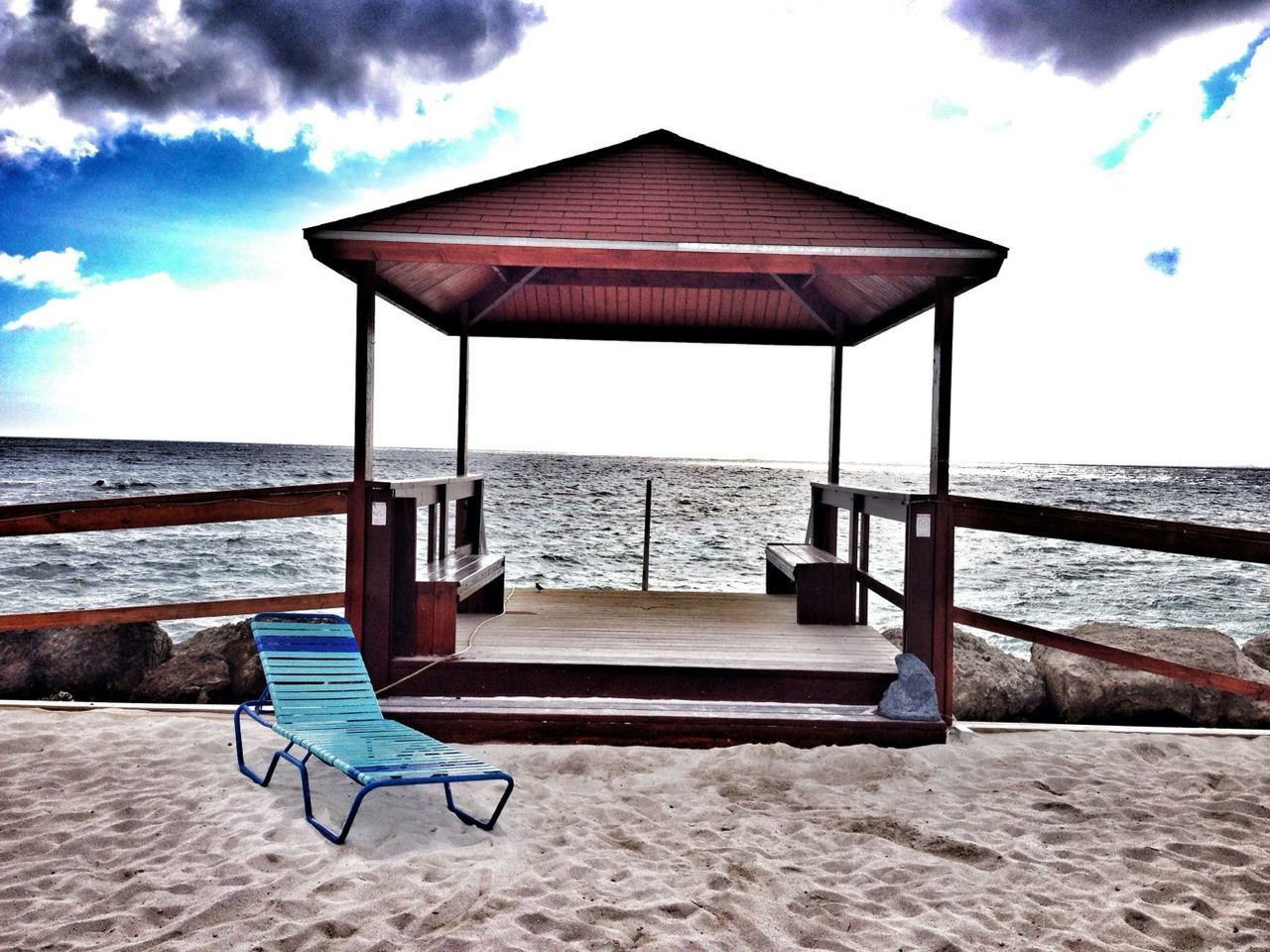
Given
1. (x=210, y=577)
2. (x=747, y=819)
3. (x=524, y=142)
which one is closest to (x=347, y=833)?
(x=747, y=819)

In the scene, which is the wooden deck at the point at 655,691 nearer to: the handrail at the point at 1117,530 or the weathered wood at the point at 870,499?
the weathered wood at the point at 870,499

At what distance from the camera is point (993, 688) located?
23.1ft

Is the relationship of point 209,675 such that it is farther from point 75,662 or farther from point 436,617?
point 436,617

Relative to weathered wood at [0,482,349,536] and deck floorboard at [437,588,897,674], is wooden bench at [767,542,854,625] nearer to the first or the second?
deck floorboard at [437,588,897,674]

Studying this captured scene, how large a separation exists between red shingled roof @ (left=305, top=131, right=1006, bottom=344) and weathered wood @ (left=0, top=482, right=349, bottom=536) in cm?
143

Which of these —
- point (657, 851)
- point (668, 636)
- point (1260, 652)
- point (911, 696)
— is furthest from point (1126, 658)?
point (1260, 652)

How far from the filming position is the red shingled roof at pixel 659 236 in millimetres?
4762

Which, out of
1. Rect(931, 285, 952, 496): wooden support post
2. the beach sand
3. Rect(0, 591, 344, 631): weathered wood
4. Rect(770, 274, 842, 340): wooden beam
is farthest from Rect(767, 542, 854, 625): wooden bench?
Rect(0, 591, 344, 631): weathered wood

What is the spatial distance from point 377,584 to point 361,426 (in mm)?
957

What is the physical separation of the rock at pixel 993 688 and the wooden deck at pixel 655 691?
169cm

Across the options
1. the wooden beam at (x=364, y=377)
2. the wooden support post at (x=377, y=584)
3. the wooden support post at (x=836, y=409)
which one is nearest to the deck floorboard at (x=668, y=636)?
the wooden support post at (x=377, y=584)

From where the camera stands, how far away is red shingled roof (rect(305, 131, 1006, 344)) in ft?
15.6

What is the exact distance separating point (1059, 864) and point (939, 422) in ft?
8.60

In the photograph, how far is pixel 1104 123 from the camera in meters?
30.1
